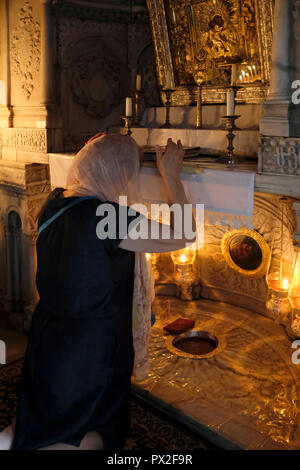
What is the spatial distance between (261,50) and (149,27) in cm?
137

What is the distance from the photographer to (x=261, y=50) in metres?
3.17

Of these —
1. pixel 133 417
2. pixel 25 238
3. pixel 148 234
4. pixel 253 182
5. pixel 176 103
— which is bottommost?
pixel 133 417

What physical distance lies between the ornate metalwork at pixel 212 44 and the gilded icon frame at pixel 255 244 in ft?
3.74

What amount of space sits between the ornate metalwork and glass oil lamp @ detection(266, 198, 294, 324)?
3.24ft

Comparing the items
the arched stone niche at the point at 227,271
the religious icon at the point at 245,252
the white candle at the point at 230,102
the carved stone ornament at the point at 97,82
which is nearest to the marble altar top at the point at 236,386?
the arched stone niche at the point at 227,271

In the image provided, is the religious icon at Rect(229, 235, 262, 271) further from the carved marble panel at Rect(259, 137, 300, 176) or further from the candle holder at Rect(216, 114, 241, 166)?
the carved marble panel at Rect(259, 137, 300, 176)

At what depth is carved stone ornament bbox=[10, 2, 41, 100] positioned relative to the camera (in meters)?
3.76

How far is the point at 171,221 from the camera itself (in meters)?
2.10

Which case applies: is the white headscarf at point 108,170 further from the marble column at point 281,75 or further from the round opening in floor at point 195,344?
the round opening in floor at point 195,344

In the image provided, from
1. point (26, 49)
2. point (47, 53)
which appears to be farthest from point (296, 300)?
point (26, 49)

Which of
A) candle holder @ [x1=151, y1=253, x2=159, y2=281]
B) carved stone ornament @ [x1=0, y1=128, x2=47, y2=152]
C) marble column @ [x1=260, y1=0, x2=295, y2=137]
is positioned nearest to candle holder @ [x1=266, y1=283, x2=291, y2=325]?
marble column @ [x1=260, y1=0, x2=295, y2=137]

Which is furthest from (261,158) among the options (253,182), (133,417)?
(133,417)

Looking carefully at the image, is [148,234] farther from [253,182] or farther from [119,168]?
[253,182]

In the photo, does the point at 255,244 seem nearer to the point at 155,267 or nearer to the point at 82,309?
the point at 155,267
